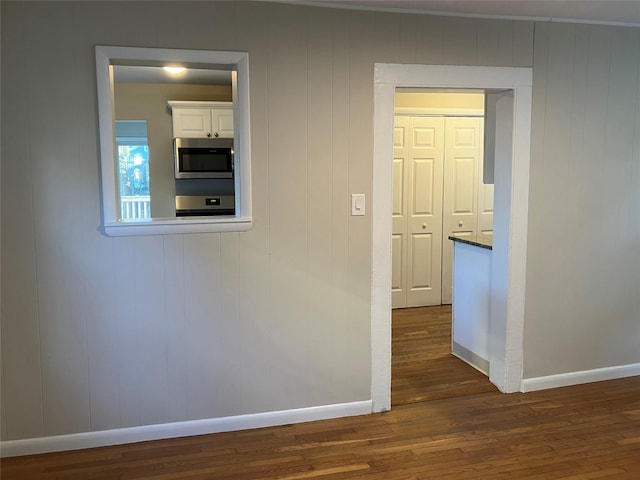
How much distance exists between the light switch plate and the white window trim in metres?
0.59

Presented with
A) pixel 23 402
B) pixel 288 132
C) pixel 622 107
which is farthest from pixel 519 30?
pixel 23 402

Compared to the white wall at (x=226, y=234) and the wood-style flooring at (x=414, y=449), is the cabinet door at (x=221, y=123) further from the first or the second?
the wood-style flooring at (x=414, y=449)

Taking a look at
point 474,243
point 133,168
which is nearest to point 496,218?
point 474,243

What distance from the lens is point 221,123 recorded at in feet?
17.1

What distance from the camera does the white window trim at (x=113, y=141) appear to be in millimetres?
2641

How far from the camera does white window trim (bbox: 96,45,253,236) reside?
2.64 m

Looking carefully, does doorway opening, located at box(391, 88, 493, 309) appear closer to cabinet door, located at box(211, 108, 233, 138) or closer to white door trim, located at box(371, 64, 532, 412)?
cabinet door, located at box(211, 108, 233, 138)

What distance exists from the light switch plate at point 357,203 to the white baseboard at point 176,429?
1.14m

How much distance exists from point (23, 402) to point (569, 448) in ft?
9.22

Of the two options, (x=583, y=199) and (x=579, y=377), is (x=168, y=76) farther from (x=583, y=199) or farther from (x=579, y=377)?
(x=579, y=377)

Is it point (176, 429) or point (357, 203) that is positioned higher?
point (357, 203)

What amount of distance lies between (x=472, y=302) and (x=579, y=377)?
85 centimetres

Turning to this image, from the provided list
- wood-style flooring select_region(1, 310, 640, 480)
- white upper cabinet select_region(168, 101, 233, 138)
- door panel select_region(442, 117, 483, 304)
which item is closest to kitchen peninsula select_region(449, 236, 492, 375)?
wood-style flooring select_region(1, 310, 640, 480)

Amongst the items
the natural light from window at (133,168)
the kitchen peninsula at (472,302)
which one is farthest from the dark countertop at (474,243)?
the natural light from window at (133,168)
